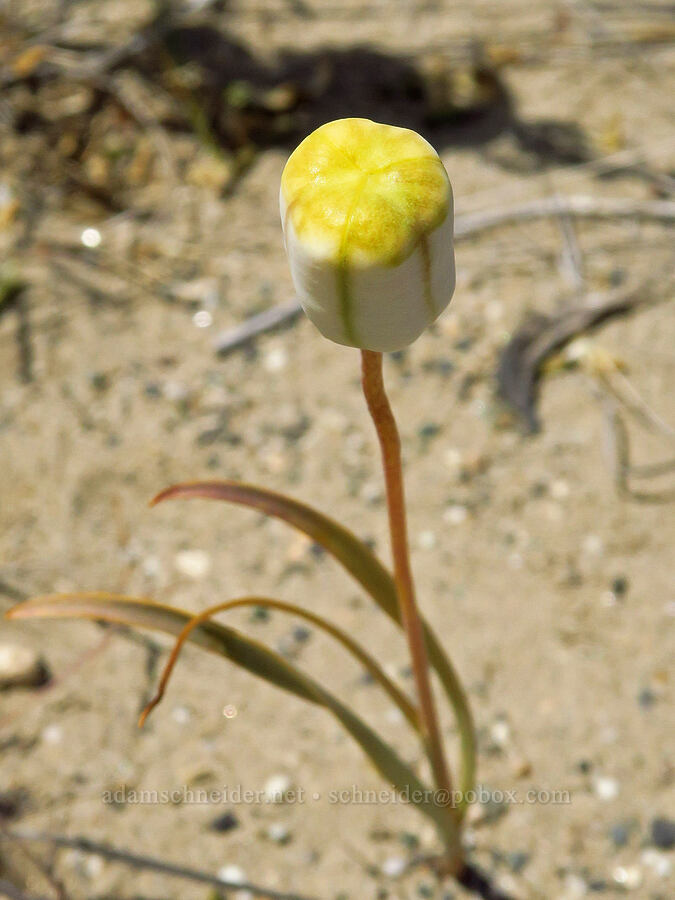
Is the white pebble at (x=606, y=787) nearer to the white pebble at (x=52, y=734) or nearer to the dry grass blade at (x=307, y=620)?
the dry grass blade at (x=307, y=620)

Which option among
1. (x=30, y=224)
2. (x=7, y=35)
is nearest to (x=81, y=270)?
(x=30, y=224)

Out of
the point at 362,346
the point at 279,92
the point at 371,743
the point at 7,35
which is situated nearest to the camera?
the point at 362,346

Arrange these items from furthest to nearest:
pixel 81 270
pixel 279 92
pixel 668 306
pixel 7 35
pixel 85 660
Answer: pixel 7 35, pixel 279 92, pixel 81 270, pixel 668 306, pixel 85 660

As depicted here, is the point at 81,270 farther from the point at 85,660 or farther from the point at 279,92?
the point at 85,660

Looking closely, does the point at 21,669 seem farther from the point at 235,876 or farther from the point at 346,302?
the point at 346,302

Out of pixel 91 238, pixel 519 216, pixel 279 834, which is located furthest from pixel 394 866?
pixel 91 238
